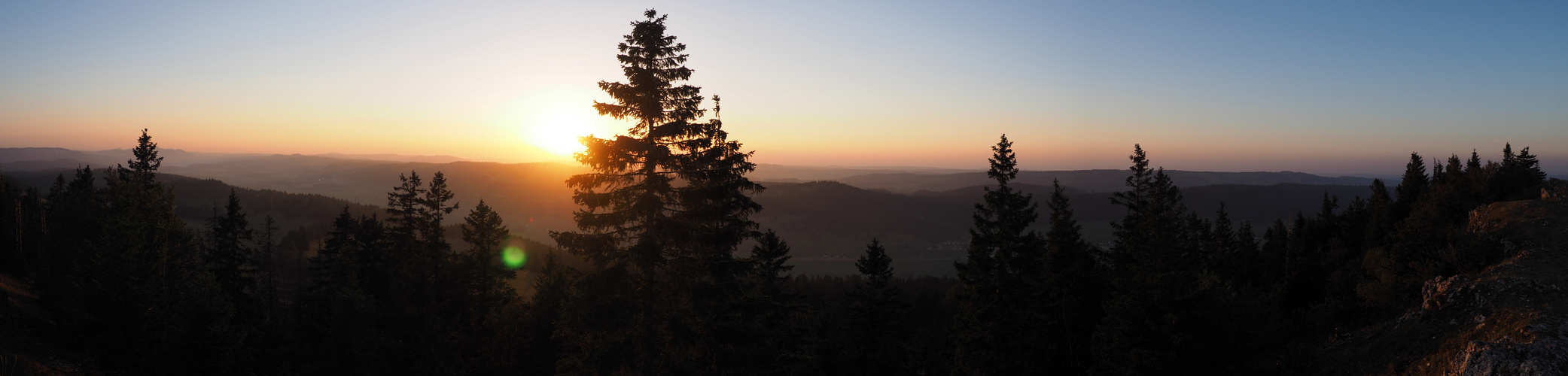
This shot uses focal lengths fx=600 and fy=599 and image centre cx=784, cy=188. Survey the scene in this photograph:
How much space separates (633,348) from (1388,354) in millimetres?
31774

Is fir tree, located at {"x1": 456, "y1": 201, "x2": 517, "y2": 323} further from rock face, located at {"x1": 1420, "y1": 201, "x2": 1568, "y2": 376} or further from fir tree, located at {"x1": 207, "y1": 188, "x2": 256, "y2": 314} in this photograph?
rock face, located at {"x1": 1420, "y1": 201, "x2": 1568, "y2": 376}

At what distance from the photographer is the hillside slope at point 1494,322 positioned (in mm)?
20453

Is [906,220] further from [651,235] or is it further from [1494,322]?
[651,235]

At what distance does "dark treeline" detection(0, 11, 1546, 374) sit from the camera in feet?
55.5

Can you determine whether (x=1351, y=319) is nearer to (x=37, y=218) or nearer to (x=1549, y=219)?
(x=1549, y=219)

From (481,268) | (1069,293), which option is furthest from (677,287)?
(481,268)

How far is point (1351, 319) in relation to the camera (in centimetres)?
3612

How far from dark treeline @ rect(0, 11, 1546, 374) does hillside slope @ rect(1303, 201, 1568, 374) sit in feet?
6.08

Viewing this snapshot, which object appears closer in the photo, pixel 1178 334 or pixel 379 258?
pixel 1178 334

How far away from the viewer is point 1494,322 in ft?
76.9

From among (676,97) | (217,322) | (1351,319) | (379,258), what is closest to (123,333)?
(217,322)

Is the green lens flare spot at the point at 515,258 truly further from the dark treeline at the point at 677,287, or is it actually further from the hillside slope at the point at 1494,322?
the hillside slope at the point at 1494,322

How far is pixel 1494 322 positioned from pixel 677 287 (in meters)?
31.5

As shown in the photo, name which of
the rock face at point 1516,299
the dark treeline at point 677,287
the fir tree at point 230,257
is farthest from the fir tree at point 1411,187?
the fir tree at point 230,257
